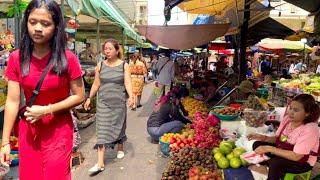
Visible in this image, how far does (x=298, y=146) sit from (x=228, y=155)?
1173 mm

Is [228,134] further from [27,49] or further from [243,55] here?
[243,55]

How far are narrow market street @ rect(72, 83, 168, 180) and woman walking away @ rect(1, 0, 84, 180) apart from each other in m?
2.88

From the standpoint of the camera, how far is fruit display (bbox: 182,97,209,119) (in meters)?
8.61

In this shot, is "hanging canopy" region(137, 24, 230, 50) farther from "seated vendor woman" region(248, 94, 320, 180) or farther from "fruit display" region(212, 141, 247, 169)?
"seated vendor woman" region(248, 94, 320, 180)

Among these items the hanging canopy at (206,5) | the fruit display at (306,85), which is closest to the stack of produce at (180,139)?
the fruit display at (306,85)

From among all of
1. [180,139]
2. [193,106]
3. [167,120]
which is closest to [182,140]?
[180,139]

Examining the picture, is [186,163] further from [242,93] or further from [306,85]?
[306,85]

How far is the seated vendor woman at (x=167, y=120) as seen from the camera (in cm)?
718

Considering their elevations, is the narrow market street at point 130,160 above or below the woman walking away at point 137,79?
below

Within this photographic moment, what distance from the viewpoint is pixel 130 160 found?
258 inches

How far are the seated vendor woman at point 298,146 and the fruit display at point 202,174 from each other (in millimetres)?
654

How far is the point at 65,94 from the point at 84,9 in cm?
514

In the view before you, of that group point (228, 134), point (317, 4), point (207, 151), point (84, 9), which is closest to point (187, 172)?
point (207, 151)

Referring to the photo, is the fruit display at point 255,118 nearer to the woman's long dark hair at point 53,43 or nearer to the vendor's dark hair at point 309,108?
the vendor's dark hair at point 309,108
